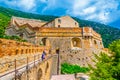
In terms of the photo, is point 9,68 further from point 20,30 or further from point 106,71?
point 20,30

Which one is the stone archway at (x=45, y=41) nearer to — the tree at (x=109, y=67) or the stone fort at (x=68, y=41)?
the stone fort at (x=68, y=41)

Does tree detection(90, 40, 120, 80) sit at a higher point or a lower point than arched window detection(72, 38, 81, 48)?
lower

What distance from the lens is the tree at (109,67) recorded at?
21297 mm

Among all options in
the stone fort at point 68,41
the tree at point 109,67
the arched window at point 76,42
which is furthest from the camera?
the arched window at point 76,42

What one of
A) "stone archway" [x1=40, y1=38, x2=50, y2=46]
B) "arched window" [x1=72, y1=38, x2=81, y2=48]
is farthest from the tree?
"arched window" [x1=72, y1=38, x2=81, y2=48]

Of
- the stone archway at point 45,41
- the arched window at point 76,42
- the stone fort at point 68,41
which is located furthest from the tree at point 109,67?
the arched window at point 76,42

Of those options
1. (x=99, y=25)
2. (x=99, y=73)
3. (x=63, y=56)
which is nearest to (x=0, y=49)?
(x=99, y=73)

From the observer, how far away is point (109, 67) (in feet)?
71.8

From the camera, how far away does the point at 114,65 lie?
2244 centimetres

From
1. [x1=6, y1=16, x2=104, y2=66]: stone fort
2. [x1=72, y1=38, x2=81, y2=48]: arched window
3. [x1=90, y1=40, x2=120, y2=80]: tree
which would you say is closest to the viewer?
[x1=90, y1=40, x2=120, y2=80]: tree

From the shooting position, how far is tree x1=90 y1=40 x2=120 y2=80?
21.3 meters

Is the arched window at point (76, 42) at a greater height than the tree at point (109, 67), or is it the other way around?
the arched window at point (76, 42)

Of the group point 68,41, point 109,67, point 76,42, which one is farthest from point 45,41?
point 109,67

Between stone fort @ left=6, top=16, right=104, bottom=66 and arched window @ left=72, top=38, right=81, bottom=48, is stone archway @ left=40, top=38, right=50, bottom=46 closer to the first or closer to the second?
stone fort @ left=6, top=16, right=104, bottom=66
